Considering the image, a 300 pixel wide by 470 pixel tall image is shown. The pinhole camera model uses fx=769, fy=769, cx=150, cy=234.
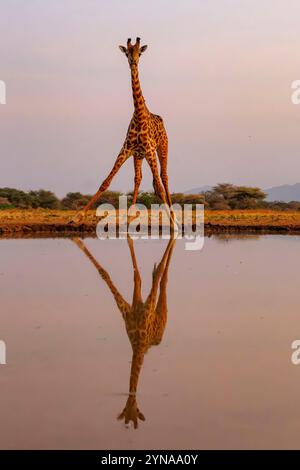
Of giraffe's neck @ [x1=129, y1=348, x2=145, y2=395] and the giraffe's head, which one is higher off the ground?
the giraffe's head

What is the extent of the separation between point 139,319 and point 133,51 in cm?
930

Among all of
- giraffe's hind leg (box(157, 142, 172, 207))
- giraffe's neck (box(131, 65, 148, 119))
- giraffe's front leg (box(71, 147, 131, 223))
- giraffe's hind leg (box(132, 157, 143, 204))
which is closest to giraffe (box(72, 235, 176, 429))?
giraffe's front leg (box(71, 147, 131, 223))

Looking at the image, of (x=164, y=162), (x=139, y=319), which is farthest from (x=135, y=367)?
(x=164, y=162)

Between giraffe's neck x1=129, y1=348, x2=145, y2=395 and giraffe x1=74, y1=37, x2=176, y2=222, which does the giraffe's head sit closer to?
giraffe x1=74, y1=37, x2=176, y2=222

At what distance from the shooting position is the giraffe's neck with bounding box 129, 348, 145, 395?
433cm

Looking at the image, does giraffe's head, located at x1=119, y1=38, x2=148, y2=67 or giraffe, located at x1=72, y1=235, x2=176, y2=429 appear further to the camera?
giraffe's head, located at x1=119, y1=38, x2=148, y2=67

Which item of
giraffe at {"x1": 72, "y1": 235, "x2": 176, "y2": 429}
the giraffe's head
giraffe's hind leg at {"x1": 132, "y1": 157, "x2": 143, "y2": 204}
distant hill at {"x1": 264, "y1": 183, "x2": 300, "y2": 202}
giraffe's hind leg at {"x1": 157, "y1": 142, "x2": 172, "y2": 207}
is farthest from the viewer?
distant hill at {"x1": 264, "y1": 183, "x2": 300, "y2": 202}

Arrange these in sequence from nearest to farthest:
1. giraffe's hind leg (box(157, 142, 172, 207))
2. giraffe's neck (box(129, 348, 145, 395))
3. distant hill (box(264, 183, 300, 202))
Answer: giraffe's neck (box(129, 348, 145, 395)) → giraffe's hind leg (box(157, 142, 172, 207)) → distant hill (box(264, 183, 300, 202))

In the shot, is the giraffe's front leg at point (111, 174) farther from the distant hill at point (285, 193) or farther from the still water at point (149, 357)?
the distant hill at point (285, 193)

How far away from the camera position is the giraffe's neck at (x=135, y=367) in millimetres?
4332
